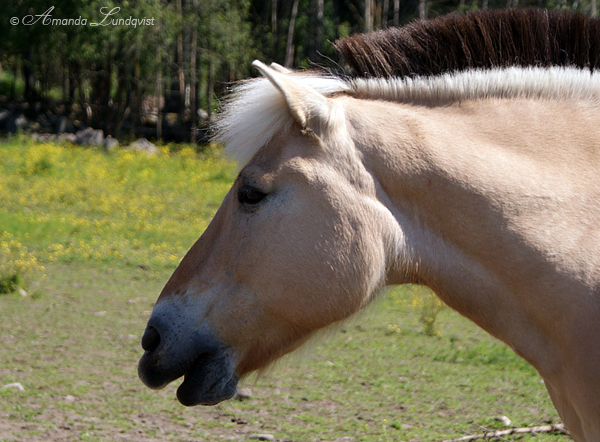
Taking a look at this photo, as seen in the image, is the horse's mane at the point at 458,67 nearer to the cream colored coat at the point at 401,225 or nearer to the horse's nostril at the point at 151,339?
the cream colored coat at the point at 401,225

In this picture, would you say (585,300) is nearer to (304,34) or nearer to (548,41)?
(548,41)

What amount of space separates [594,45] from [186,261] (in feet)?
5.38

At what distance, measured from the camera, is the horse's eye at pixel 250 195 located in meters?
2.10

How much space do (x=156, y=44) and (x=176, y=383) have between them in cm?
2022

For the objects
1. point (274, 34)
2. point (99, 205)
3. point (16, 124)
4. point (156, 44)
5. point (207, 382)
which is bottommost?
point (99, 205)

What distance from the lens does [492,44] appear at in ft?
7.28

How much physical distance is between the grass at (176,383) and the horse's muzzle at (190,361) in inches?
9.1

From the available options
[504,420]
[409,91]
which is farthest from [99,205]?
[409,91]

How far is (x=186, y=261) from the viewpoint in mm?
2199

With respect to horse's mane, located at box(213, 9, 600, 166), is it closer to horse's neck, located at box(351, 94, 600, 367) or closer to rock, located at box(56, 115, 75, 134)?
horse's neck, located at box(351, 94, 600, 367)

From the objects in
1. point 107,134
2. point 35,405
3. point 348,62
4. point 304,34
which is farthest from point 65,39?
point 348,62

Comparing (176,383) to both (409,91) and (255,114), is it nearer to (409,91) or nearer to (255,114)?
(255,114)

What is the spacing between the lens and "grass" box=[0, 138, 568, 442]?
13.4 feet

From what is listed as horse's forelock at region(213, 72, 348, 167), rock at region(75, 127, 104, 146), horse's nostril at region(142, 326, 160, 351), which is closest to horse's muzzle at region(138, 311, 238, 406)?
horse's nostril at region(142, 326, 160, 351)
